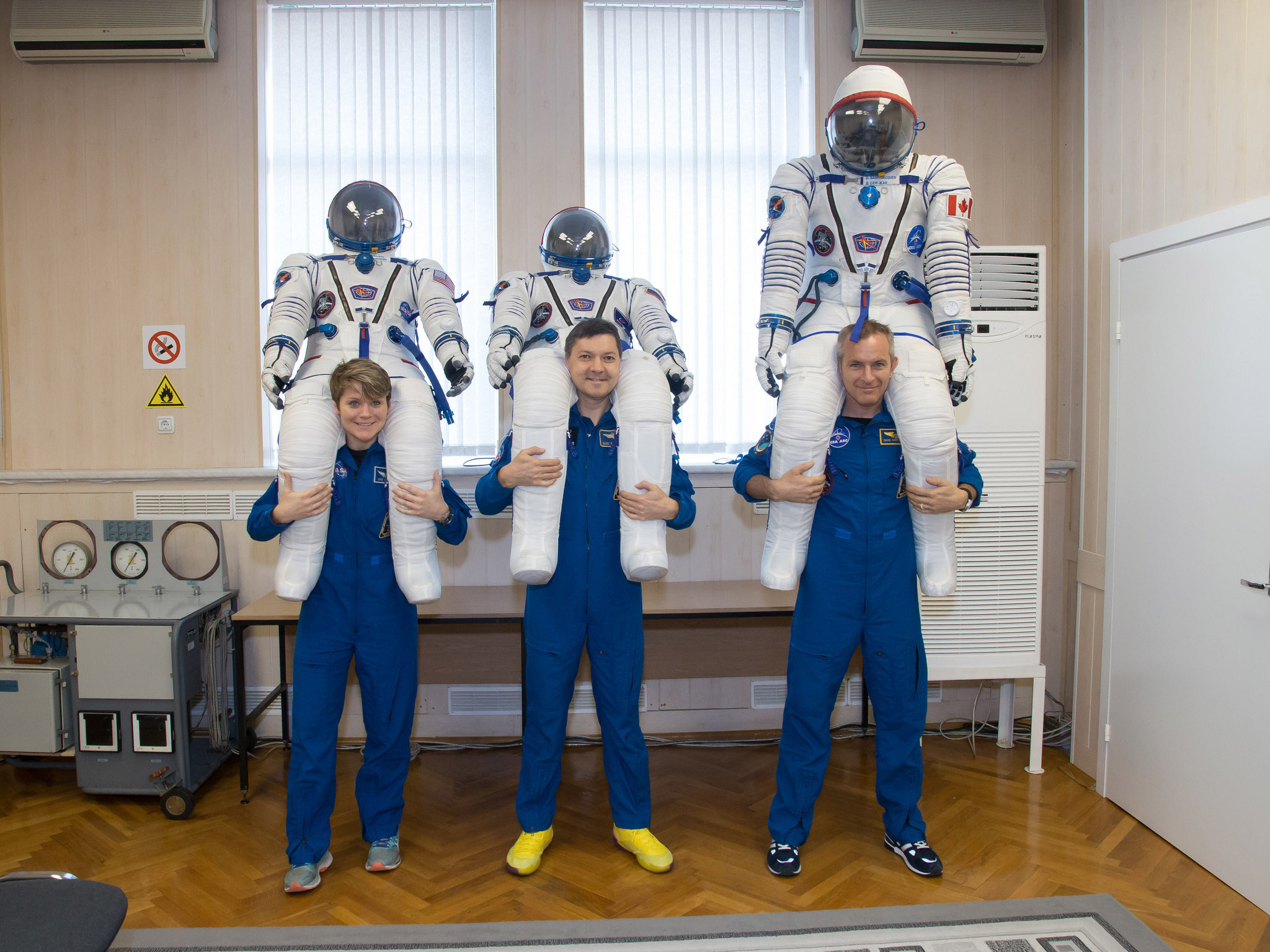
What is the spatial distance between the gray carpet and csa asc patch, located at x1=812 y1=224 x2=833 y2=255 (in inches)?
76.5

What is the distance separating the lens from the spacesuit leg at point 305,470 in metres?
2.24

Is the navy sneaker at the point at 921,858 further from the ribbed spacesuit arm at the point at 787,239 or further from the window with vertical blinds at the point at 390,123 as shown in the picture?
the window with vertical blinds at the point at 390,123

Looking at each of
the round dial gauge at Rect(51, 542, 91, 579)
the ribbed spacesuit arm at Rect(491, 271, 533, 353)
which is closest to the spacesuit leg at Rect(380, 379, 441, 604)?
the ribbed spacesuit arm at Rect(491, 271, 533, 353)

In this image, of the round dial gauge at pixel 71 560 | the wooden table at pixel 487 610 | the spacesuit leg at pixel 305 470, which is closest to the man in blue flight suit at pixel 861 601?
the wooden table at pixel 487 610

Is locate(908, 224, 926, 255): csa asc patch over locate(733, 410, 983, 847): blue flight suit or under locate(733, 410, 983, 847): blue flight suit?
over

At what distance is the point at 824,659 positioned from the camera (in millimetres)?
2336

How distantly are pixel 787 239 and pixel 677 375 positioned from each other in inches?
21.0

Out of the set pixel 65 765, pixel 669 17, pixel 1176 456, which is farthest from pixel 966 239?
pixel 65 765

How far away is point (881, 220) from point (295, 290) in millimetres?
1823

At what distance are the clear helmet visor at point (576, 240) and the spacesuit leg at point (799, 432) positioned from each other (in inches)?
32.2

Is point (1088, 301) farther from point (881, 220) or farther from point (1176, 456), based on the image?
point (881, 220)

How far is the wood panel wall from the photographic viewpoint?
2387mm

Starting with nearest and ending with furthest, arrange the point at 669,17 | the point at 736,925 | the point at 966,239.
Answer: the point at 736,925 < the point at 966,239 < the point at 669,17

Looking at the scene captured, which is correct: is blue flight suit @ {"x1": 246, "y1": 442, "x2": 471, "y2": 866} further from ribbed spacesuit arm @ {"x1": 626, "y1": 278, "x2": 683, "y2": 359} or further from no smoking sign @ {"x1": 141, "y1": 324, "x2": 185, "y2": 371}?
no smoking sign @ {"x1": 141, "y1": 324, "x2": 185, "y2": 371}
